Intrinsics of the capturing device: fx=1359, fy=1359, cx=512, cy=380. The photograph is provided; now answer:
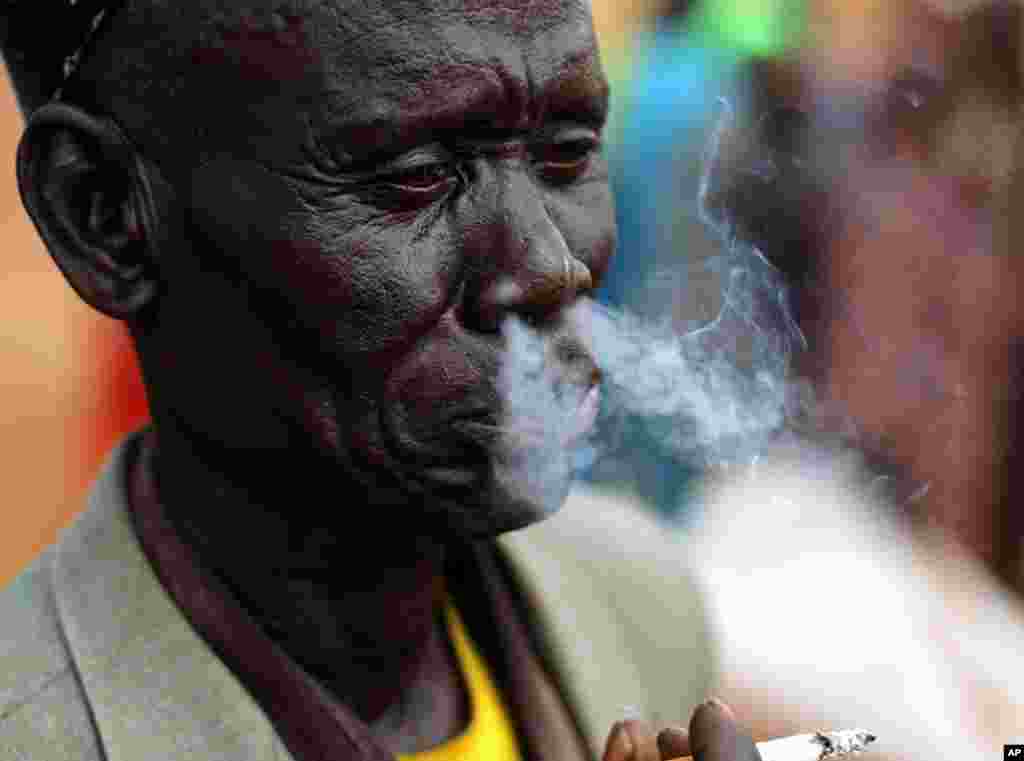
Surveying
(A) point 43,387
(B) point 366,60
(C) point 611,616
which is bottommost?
(A) point 43,387

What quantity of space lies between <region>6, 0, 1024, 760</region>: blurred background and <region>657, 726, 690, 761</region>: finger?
1.90 feet

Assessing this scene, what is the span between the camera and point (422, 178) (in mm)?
1923

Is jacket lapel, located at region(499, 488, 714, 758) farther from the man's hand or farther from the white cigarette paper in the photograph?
the white cigarette paper

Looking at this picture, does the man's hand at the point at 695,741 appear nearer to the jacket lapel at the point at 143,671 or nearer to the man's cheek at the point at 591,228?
the jacket lapel at the point at 143,671

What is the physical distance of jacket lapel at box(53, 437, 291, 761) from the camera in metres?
2.01

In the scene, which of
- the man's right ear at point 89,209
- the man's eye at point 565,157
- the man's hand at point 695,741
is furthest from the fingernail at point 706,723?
the man's right ear at point 89,209

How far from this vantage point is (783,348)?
8.02 feet

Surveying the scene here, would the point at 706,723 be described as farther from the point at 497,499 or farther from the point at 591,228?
the point at 591,228

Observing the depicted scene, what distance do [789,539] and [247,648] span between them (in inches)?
44.2

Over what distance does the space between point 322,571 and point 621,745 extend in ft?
1.86

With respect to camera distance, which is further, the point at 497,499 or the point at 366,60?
the point at 497,499

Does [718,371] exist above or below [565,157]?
below

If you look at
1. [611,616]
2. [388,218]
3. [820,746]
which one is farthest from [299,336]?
[611,616]

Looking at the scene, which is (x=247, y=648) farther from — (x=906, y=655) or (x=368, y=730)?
(x=906, y=655)
